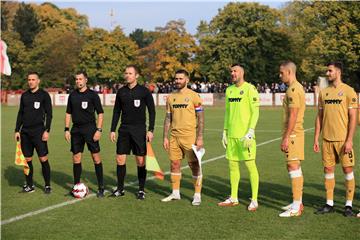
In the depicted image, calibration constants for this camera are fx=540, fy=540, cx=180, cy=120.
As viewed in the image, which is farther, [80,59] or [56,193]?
[80,59]

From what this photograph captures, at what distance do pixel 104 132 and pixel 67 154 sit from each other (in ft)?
25.6

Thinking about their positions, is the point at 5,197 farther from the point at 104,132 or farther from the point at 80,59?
the point at 80,59

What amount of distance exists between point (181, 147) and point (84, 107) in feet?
6.50

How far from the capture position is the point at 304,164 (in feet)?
44.3

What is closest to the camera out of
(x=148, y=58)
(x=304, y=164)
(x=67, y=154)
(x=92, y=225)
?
(x=92, y=225)

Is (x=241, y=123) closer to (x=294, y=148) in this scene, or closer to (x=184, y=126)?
(x=294, y=148)

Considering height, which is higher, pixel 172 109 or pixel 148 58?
pixel 148 58

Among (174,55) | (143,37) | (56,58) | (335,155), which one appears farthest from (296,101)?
(143,37)

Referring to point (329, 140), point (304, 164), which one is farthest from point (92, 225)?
point (304, 164)

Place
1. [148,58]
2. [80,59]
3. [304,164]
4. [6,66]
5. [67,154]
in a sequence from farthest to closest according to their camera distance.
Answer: [148,58], [80,59], [67,154], [304,164], [6,66]

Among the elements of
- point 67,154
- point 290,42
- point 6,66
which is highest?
point 290,42

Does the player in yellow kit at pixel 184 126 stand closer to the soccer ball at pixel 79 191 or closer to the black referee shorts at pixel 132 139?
the black referee shorts at pixel 132 139

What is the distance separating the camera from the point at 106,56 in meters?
68.4

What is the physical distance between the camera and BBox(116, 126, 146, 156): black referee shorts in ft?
31.7
